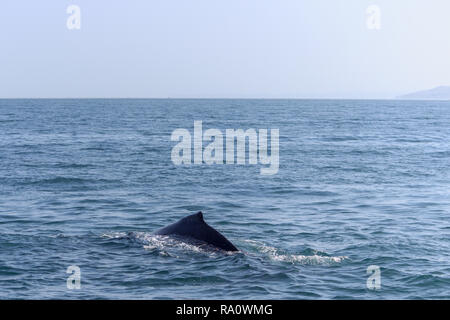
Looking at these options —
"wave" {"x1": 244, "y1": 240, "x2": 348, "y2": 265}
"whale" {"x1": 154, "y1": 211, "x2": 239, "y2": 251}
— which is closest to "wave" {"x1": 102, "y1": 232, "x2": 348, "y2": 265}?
"wave" {"x1": 244, "y1": 240, "x2": 348, "y2": 265}

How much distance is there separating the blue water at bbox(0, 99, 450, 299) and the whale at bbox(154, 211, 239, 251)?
0.34m

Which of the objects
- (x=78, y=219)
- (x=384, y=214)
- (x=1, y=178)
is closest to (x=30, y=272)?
(x=78, y=219)

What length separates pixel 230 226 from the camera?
19.9 m

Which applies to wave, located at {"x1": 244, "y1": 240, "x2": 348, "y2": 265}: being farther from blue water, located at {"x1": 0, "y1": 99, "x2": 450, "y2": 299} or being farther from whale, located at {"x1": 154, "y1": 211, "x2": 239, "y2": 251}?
whale, located at {"x1": 154, "y1": 211, "x2": 239, "y2": 251}

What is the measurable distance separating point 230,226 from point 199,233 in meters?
4.32

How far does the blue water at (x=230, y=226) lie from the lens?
13008mm

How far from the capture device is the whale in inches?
607

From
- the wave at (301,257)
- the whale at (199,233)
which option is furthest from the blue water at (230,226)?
the whale at (199,233)

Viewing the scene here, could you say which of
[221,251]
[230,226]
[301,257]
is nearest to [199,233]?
[221,251]

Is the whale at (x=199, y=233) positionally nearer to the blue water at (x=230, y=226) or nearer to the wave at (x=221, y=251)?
the wave at (x=221, y=251)

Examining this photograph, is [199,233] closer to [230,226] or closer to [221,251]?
[221,251]

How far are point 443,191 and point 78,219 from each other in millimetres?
16574
